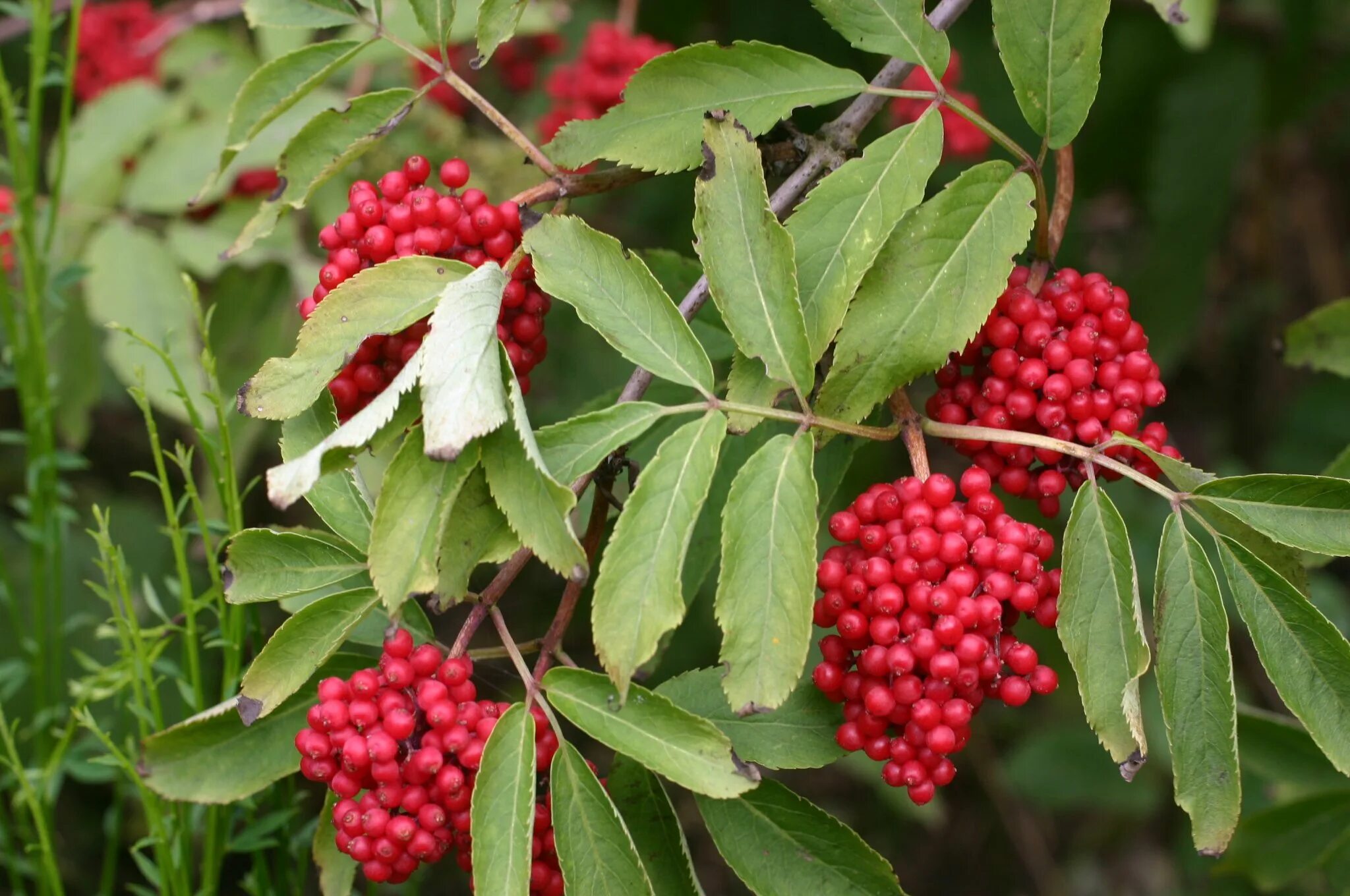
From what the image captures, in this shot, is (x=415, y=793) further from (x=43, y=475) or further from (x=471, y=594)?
(x=43, y=475)

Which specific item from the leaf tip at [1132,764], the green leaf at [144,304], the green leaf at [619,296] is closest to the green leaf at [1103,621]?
the leaf tip at [1132,764]

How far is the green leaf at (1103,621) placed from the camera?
129cm

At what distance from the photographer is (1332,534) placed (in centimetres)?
128

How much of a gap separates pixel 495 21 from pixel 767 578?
83cm

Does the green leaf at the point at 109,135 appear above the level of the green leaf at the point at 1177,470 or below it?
above

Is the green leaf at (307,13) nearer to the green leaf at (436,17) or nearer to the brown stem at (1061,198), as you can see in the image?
the green leaf at (436,17)

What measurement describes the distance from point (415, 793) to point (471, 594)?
0.25 metres

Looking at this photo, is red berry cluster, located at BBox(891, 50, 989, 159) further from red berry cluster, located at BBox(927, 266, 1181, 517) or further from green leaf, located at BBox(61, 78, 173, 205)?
green leaf, located at BBox(61, 78, 173, 205)

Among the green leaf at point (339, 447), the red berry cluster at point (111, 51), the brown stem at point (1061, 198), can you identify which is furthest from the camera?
the red berry cluster at point (111, 51)

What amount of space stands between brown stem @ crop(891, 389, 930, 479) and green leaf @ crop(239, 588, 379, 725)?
0.67m

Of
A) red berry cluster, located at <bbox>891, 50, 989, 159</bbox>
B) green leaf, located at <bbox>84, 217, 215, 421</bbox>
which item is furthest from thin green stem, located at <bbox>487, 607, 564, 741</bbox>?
red berry cluster, located at <bbox>891, 50, 989, 159</bbox>

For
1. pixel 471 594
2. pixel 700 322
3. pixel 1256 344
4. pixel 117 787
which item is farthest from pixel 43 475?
pixel 1256 344

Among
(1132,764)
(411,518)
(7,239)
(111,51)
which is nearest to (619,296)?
(411,518)

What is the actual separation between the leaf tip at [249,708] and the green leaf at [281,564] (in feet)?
0.39
